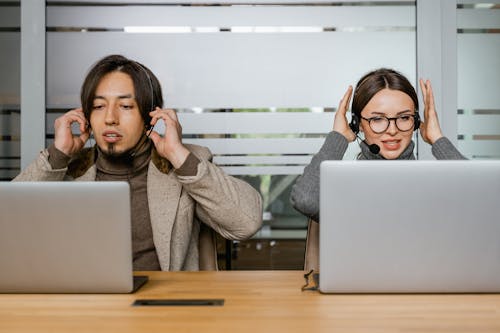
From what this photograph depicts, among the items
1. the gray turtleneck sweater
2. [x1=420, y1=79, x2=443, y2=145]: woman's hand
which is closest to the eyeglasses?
[x1=420, y1=79, x2=443, y2=145]: woman's hand

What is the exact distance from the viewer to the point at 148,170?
2.21 metres

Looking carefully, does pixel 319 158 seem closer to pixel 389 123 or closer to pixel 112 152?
pixel 389 123

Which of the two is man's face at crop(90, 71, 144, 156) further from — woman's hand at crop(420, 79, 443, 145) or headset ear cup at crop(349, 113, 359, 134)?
woman's hand at crop(420, 79, 443, 145)

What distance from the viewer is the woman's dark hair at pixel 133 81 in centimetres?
216

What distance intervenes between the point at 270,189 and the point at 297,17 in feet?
3.35

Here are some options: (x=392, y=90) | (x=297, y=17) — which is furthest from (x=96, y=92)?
(x=297, y=17)

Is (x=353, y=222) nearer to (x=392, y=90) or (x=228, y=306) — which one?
(x=228, y=306)

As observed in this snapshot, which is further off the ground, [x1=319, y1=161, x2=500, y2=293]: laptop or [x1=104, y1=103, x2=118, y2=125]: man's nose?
[x1=104, y1=103, x2=118, y2=125]: man's nose

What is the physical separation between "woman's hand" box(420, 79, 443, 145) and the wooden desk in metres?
1.09

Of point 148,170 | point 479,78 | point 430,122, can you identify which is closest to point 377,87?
point 430,122

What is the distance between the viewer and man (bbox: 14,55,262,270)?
6.79ft

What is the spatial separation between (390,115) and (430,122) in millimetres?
348

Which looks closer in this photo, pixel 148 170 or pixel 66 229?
pixel 66 229

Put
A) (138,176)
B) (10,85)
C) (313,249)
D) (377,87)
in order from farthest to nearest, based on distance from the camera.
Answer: (10,85) < (138,176) < (377,87) < (313,249)
